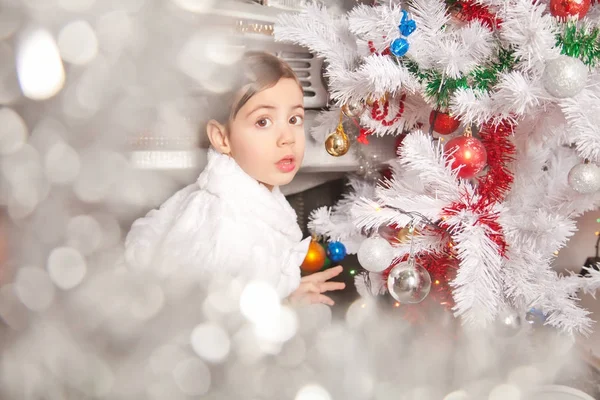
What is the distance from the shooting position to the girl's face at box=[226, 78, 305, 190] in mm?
908

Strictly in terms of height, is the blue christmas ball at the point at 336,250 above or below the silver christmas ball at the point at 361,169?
below

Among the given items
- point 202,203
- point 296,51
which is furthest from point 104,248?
point 296,51

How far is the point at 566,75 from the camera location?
77 cm

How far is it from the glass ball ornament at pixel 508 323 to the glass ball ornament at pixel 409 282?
20cm

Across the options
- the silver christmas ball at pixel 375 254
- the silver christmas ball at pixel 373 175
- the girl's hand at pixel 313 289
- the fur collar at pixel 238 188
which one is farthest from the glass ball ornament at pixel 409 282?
the silver christmas ball at pixel 373 175

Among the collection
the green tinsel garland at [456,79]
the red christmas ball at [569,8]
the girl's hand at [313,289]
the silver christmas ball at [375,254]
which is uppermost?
the red christmas ball at [569,8]

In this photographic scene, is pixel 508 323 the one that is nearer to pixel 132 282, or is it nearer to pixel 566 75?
pixel 566 75

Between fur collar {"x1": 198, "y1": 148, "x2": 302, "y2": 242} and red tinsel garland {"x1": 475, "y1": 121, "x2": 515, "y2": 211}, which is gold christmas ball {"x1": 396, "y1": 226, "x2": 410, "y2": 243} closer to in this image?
red tinsel garland {"x1": 475, "y1": 121, "x2": 515, "y2": 211}

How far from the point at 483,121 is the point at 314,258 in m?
0.46

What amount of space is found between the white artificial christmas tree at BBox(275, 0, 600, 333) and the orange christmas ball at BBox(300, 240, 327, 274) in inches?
6.8

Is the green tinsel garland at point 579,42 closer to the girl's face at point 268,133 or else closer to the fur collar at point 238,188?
the girl's face at point 268,133

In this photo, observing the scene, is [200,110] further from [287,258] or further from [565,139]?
[565,139]

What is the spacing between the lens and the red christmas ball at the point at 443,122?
1041mm

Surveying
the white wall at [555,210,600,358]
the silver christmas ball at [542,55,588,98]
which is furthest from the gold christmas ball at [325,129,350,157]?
the white wall at [555,210,600,358]
